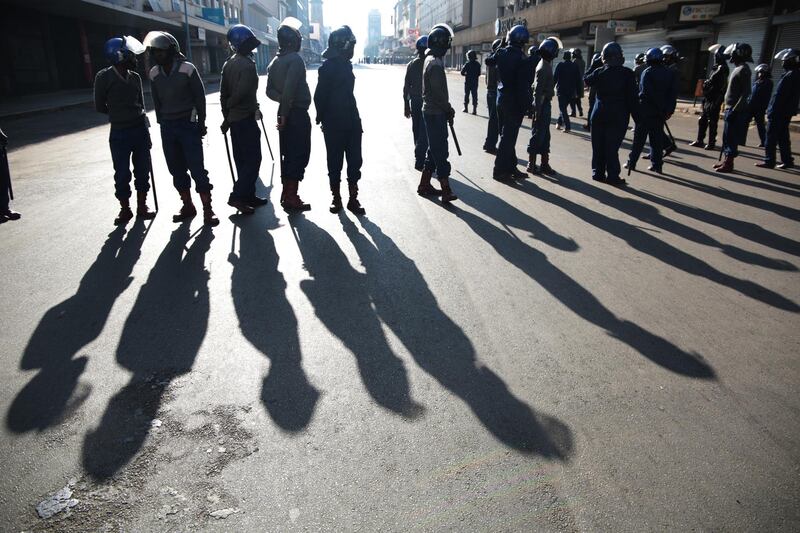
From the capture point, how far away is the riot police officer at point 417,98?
808cm

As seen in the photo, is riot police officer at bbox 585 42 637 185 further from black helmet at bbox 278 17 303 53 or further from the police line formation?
black helmet at bbox 278 17 303 53

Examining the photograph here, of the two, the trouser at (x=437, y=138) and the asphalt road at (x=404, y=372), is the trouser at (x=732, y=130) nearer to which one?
the asphalt road at (x=404, y=372)

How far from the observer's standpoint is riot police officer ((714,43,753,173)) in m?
8.47

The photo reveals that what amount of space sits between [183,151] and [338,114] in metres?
1.71

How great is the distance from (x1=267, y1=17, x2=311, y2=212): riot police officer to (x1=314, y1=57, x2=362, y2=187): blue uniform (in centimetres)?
20

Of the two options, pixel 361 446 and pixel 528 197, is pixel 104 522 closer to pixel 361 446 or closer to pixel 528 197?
pixel 361 446

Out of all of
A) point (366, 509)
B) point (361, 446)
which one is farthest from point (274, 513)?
point (361, 446)

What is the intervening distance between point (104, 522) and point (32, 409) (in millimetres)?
1029

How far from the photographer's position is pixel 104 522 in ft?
6.75

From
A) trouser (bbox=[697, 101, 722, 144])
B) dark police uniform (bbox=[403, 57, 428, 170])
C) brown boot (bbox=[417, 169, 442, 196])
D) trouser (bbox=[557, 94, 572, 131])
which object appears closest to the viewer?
brown boot (bbox=[417, 169, 442, 196])

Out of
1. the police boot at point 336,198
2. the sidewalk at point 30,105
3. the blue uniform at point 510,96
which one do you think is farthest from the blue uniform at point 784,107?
the sidewalk at point 30,105

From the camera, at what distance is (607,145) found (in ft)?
25.0

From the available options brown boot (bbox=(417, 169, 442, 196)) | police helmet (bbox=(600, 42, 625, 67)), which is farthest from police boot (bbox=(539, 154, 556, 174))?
brown boot (bbox=(417, 169, 442, 196))

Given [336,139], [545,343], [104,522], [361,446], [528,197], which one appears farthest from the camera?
[528,197]
